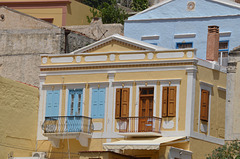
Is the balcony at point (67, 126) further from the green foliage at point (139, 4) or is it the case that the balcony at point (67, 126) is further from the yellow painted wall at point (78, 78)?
the green foliage at point (139, 4)

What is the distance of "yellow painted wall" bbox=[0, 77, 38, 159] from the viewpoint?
134 feet

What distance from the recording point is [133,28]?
49.3 metres

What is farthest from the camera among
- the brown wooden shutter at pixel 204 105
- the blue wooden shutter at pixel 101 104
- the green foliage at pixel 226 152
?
the blue wooden shutter at pixel 101 104

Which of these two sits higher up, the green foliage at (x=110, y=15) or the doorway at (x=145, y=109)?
the green foliage at (x=110, y=15)

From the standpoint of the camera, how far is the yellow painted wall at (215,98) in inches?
1598

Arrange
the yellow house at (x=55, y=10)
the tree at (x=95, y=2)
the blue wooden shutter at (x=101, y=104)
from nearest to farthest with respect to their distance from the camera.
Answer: the blue wooden shutter at (x=101, y=104) → the yellow house at (x=55, y=10) → the tree at (x=95, y=2)

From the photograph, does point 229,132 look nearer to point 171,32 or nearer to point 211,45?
point 211,45

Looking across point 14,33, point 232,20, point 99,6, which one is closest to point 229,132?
point 232,20

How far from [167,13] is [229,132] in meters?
9.79

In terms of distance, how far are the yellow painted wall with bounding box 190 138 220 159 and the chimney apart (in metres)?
4.30

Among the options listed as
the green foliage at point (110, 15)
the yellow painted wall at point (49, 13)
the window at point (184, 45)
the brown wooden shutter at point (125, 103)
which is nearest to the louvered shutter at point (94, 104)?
the brown wooden shutter at point (125, 103)

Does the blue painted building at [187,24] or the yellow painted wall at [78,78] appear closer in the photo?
the yellow painted wall at [78,78]

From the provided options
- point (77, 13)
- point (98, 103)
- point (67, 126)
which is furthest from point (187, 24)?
Result: point (77, 13)

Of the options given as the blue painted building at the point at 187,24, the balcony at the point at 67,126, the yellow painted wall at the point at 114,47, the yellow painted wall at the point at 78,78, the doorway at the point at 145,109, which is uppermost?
the blue painted building at the point at 187,24
